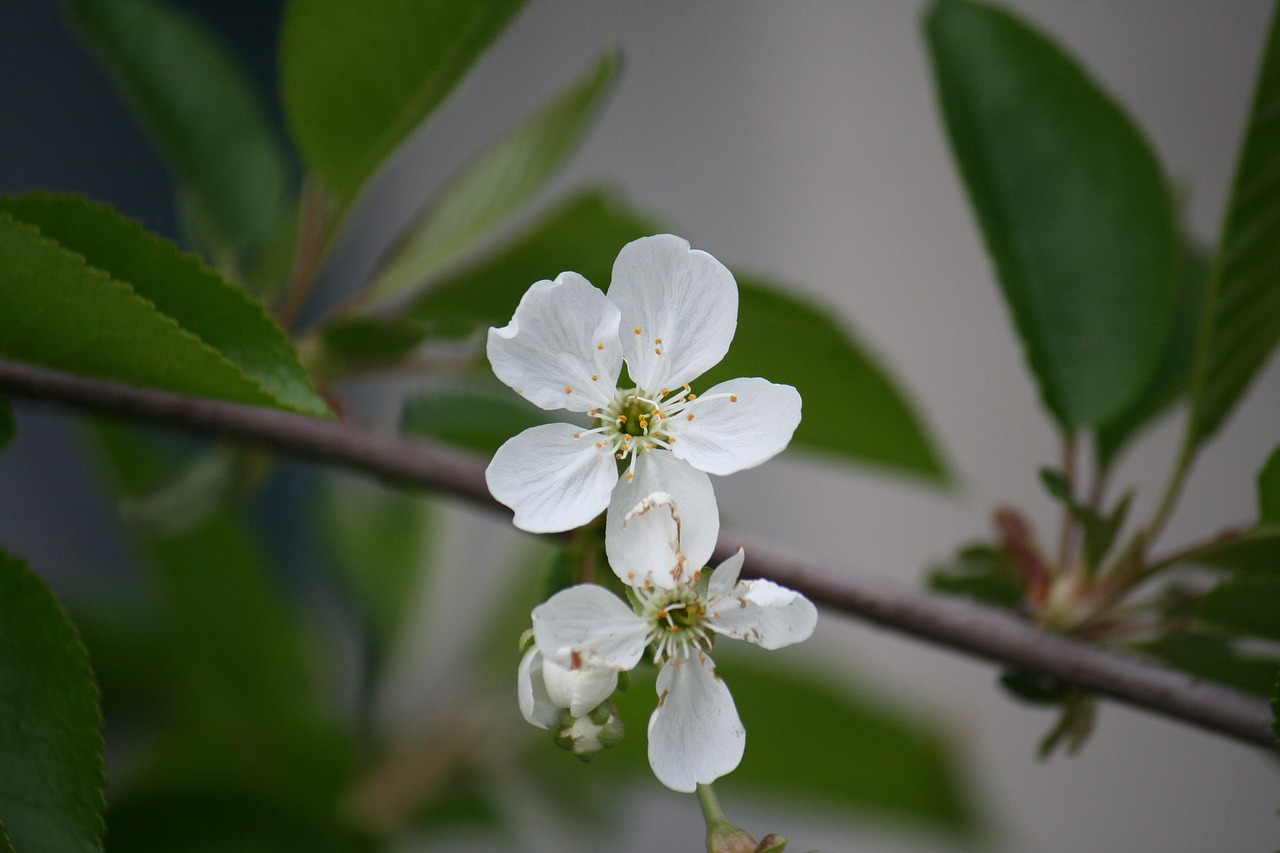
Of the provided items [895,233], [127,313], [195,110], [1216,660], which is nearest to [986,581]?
[1216,660]

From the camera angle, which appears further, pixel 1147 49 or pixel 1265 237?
pixel 1147 49

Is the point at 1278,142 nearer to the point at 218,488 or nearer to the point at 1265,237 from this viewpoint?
the point at 1265,237

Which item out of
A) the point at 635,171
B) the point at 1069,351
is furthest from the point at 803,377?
the point at 635,171

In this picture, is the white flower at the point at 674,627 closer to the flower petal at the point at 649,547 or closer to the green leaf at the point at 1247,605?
the flower petal at the point at 649,547

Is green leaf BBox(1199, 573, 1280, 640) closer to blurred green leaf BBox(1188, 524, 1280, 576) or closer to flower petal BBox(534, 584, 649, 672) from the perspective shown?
blurred green leaf BBox(1188, 524, 1280, 576)

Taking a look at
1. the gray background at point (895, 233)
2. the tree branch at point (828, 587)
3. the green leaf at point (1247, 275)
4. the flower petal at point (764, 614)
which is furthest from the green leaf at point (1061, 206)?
the gray background at point (895, 233)
